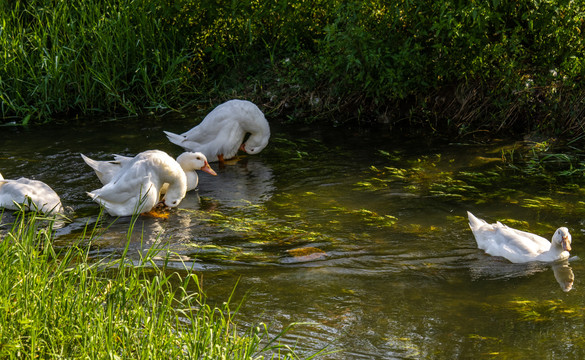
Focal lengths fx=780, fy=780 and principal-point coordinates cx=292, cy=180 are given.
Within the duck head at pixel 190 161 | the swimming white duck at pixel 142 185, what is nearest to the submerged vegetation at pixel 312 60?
the duck head at pixel 190 161

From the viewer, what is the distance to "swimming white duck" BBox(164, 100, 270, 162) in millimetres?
8500

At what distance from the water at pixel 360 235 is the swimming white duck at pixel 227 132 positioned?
218 mm

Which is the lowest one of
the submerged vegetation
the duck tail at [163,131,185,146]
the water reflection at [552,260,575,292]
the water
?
→ the water reflection at [552,260,575,292]

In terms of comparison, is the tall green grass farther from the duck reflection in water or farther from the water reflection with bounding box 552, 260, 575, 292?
the water reflection with bounding box 552, 260, 575, 292

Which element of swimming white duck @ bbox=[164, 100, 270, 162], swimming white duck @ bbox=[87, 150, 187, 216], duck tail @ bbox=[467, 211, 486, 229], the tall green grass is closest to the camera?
duck tail @ bbox=[467, 211, 486, 229]

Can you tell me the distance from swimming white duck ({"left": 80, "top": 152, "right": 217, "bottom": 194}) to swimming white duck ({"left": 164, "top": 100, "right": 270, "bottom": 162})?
74 centimetres

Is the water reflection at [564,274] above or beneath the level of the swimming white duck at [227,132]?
beneath

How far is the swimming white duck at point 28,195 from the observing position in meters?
6.54

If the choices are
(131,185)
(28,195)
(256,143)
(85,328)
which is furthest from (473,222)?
(28,195)

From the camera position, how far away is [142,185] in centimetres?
671

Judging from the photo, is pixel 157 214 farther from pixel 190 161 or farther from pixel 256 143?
pixel 256 143

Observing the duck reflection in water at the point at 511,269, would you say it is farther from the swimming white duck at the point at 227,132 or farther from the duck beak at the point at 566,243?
the swimming white duck at the point at 227,132

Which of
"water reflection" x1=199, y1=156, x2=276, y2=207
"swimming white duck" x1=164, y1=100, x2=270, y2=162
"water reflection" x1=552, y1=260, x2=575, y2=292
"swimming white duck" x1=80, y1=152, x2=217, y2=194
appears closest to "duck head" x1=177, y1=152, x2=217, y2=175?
"swimming white duck" x1=80, y1=152, x2=217, y2=194

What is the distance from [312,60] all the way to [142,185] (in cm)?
409
